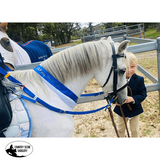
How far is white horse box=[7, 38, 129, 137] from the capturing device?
1094 mm

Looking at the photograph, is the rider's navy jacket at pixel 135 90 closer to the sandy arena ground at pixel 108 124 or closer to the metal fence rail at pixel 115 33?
the sandy arena ground at pixel 108 124

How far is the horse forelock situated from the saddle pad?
36 cm

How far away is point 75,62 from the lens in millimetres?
1132

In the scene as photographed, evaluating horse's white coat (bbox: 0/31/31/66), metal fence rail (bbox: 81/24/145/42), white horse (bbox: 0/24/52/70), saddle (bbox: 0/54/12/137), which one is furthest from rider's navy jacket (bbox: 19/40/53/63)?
metal fence rail (bbox: 81/24/145/42)

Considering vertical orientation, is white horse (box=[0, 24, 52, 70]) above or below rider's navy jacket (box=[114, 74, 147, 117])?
above

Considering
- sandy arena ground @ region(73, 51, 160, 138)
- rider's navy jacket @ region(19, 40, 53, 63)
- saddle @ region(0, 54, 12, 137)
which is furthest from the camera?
rider's navy jacket @ region(19, 40, 53, 63)

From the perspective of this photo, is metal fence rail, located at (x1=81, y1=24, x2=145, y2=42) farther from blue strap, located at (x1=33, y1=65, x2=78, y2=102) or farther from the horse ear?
blue strap, located at (x1=33, y1=65, x2=78, y2=102)

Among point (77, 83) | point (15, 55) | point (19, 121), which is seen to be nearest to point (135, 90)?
point (77, 83)

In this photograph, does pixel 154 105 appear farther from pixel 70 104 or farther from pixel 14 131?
pixel 14 131

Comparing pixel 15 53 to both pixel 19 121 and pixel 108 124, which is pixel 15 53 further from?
pixel 108 124

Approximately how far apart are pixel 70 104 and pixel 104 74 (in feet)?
1.36
